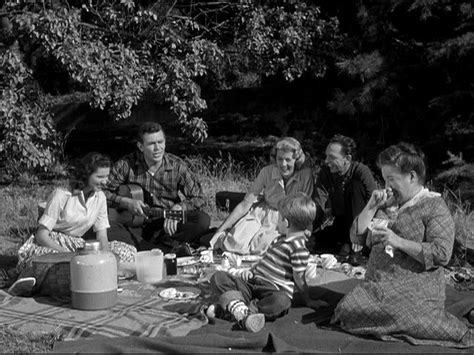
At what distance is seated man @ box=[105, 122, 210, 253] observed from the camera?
6258mm

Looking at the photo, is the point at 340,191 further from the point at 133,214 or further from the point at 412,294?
the point at 412,294

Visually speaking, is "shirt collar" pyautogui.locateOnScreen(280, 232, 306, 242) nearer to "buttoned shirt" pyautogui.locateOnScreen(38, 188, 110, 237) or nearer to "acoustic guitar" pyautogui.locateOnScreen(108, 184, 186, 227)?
"buttoned shirt" pyautogui.locateOnScreen(38, 188, 110, 237)

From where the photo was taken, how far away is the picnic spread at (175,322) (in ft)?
12.4

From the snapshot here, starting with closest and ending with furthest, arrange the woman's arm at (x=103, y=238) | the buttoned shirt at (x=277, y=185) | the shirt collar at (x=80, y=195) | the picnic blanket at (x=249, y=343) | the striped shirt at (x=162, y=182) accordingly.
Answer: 1. the picnic blanket at (x=249, y=343)
2. the shirt collar at (x=80, y=195)
3. the woman's arm at (x=103, y=238)
4. the buttoned shirt at (x=277, y=185)
5. the striped shirt at (x=162, y=182)

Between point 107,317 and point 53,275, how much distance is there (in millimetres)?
644

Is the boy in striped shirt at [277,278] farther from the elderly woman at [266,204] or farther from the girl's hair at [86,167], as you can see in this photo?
the elderly woman at [266,204]

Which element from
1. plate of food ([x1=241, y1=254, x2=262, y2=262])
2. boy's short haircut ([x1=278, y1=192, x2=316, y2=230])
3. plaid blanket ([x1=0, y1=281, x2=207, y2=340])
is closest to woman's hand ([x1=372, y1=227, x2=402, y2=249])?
boy's short haircut ([x1=278, y1=192, x2=316, y2=230])

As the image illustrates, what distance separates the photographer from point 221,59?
419 inches

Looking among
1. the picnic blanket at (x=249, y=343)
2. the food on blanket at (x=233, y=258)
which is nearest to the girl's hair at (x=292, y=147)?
the food on blanket at (x=233, y=258)

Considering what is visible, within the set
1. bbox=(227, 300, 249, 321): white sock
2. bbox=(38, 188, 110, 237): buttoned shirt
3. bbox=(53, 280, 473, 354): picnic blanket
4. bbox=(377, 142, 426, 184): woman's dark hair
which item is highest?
bbox=(377, 142, 426, 184): woman's dark hair

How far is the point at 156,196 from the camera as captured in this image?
6.41 metres

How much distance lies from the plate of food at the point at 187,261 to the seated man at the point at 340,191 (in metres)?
1.17

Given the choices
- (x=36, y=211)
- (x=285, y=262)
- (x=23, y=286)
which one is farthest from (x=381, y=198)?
(x=36, y=211)

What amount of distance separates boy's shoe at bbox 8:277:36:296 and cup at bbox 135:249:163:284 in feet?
2.51
